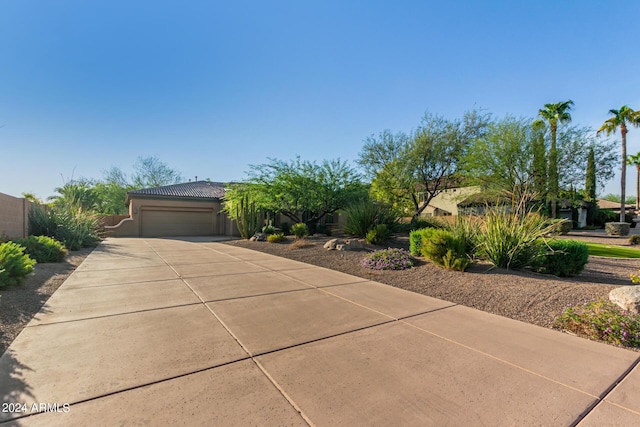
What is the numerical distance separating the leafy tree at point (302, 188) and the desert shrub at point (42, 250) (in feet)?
32.0

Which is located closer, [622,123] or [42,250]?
[42,250]

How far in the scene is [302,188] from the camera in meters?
17.3

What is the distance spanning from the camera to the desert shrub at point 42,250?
8.52 m

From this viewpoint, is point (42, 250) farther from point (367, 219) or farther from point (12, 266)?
point (367, 219)

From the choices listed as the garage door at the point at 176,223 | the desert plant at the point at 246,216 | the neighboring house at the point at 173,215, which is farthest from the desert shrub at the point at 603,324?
the garage door at the point at 176,223

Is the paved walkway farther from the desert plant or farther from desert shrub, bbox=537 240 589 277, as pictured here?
the desert plant

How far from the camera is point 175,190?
89.1 ft

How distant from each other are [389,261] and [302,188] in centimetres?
974

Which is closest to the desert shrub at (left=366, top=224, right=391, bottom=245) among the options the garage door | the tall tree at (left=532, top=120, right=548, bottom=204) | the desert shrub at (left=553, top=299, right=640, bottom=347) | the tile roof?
the desert shrub at (left=553, top=299, right=640, bottom=347)

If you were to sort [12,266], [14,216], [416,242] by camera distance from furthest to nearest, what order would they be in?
[14,216] → [416,242] → [12,266]

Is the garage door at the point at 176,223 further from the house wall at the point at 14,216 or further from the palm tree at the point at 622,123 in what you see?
the palm tree at the point at 622,123

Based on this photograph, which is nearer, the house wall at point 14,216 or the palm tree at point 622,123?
the house wall at point 14,216

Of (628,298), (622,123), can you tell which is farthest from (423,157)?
(622,123)

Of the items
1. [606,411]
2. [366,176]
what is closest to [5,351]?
[606,411]
